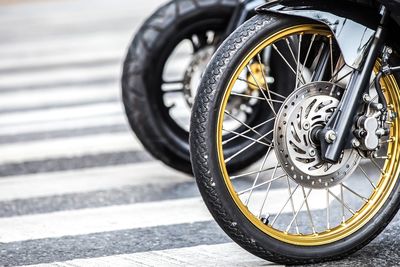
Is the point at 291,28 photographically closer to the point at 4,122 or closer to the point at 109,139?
the point at 109,139

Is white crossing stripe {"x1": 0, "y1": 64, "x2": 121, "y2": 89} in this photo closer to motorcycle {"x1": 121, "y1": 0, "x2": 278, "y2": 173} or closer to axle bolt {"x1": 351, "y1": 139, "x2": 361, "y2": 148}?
motorcycle {"x1": 121, "y1": 0, "x2": 278, "y2": 173}

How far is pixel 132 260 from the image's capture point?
444 centimetres

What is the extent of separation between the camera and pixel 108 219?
A: 5.20 metres

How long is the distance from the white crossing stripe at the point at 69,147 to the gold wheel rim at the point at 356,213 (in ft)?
9.34

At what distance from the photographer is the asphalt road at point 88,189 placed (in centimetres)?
454

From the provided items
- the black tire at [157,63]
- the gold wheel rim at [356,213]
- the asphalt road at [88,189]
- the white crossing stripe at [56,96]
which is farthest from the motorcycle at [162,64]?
the white crossing stripe at [56,96]

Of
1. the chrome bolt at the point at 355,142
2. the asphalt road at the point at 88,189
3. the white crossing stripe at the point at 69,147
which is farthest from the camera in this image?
the white crossing stripe at the point at 69,147

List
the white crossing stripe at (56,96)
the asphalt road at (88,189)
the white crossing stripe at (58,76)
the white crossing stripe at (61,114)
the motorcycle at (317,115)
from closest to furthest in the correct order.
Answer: the motorcycle at (317,115) < the asphalt road at (88,189) < the white crossing stripe at (61,114) < the white crossing stripe at (56,96) < the white crossing stripe at (58,76)

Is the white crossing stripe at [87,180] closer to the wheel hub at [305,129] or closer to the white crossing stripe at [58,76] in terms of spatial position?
the wheel hub at [305,129]

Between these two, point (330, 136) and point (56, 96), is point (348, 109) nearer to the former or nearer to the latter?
point (330, 136)

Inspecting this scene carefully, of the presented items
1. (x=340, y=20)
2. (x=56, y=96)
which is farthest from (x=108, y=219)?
(x=56, y=96)

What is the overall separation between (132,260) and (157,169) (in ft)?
6.33

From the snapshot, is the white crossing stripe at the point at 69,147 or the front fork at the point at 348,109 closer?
the front fork at the point at 348,109

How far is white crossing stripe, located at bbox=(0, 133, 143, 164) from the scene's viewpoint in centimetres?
693
